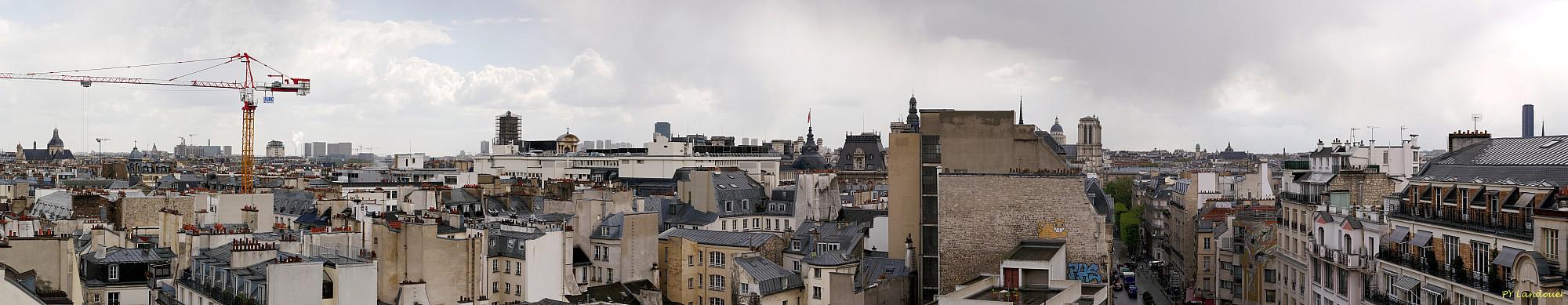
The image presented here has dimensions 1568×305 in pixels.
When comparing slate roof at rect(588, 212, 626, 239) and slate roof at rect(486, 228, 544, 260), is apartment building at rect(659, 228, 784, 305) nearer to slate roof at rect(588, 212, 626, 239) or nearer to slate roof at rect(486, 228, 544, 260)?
slate roof at rect(588, 212, 626, 239)

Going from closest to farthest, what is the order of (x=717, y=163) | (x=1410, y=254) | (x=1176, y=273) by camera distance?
(x=1410, y=254), (x=1176, y=273), (x=717, y=163)

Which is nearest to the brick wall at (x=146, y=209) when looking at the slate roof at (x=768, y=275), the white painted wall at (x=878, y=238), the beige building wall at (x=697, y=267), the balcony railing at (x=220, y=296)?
the balcony railing at (x=220, y=296)

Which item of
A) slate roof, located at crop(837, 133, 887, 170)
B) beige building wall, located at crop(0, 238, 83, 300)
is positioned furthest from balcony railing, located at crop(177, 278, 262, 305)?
slate roof, located at crop(837, 133, 887, 170)

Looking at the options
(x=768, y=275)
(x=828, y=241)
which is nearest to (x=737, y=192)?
(x=828, y=241)

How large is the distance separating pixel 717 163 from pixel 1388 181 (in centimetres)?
7615

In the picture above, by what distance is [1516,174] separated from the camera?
98.5 feet

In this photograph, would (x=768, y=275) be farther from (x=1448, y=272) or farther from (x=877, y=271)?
(x=1448, y=272)

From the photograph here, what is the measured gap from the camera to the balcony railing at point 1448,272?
91.8 ft

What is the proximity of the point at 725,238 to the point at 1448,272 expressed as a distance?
24.6 meters

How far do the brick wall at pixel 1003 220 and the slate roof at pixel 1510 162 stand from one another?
9.76m

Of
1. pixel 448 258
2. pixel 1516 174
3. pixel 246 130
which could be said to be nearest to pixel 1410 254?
pixel 1516 174

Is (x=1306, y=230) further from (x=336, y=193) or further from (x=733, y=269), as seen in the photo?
(x=336, y=193)

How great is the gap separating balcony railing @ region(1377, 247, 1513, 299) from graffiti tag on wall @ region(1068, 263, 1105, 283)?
8.10 m

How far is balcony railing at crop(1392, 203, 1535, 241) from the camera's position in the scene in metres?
28.0
